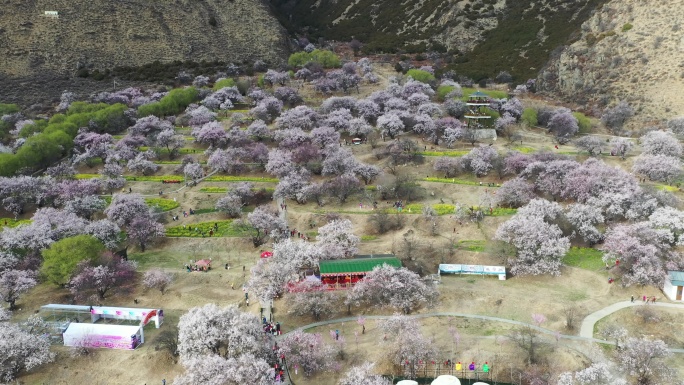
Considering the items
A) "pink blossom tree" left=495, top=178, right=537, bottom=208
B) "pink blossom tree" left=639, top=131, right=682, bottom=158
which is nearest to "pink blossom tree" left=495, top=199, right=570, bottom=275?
"pink blossom tree" left=495, top=178, right=537, bottom=208

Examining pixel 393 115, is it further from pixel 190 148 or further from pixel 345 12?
pixel 345 12

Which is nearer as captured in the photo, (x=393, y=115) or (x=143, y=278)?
(x=143, y=278)

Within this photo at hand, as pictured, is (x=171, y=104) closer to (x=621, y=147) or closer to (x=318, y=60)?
(x=318, y=60)

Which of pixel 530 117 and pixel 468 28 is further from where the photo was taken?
pixel 468 28

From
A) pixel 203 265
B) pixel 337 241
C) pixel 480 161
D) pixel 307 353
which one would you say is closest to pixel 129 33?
pixel 480 161

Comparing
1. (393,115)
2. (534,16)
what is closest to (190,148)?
(393,115)

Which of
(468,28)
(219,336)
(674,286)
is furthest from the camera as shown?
(468,28)

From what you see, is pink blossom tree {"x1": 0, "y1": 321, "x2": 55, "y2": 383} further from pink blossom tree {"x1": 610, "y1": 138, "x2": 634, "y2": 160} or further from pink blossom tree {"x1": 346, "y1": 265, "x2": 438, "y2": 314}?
pink blossom tree {"x1": 610, "y1": 138, "x2": 634, "y2": 160}
